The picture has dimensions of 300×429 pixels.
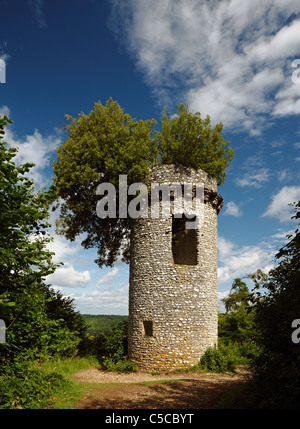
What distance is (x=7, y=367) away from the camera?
255 inches

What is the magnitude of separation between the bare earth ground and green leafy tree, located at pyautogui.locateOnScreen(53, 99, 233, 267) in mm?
7141

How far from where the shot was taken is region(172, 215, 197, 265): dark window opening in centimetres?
1574

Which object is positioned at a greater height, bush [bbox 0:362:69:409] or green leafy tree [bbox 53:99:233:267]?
green leafy tree [bbox 53:99:233:267]

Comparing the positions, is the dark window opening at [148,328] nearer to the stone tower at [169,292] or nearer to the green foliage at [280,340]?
the stone tower at [169,292]

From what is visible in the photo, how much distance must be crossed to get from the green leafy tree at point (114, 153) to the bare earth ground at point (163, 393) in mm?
7141

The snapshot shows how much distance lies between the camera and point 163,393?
8492 millimetres

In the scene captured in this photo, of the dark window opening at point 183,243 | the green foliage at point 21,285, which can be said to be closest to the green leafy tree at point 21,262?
the green foliage at point 21,285

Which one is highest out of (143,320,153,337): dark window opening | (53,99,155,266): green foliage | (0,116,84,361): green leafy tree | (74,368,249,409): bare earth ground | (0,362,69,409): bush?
(53,99,155,266): green foliage

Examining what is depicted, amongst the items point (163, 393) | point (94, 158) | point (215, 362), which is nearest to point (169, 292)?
point (215, 362)

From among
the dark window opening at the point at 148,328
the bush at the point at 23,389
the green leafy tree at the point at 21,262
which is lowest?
the bush at the point at 23,389

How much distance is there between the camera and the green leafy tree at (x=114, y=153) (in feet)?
44.1

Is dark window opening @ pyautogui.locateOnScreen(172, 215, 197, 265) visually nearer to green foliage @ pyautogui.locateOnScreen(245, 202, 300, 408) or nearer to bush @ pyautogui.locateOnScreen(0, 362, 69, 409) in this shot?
green foliage @ pyautogui.locateOnScreen(245, 202, 300, 408)

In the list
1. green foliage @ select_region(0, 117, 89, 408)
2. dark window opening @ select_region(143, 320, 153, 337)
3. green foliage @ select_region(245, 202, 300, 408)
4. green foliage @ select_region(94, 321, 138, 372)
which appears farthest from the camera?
dark window opening @ select_region(143, 320, 153, 337)

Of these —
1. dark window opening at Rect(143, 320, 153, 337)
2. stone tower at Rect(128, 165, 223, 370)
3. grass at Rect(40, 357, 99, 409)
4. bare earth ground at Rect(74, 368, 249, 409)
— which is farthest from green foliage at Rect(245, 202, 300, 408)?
dark window opening at Rect(143, 320, 153, 337)
